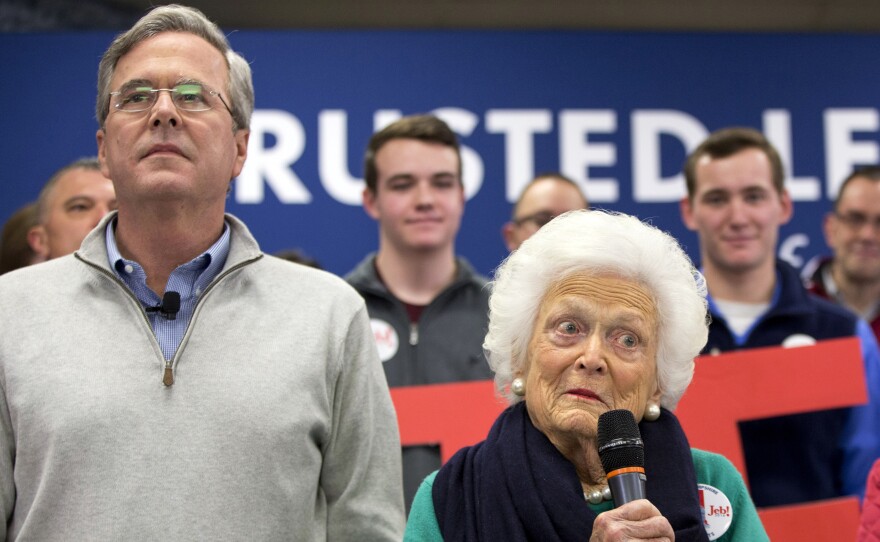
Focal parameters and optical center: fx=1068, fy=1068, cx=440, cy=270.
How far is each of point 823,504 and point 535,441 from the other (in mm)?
1376

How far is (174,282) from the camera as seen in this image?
230 cm

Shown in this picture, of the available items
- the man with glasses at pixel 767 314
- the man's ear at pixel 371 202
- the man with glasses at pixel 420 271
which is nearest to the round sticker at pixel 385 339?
the man with glasses at pixel 420 271

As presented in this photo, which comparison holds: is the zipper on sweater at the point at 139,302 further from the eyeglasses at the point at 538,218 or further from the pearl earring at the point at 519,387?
the eyeglasses at the point at 538,218

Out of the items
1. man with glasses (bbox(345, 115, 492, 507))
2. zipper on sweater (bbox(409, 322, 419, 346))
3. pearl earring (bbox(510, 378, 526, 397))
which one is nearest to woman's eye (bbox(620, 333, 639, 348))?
pearl earring (bbox(510, 378, 526, 397))

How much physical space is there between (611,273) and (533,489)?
19.2 inches

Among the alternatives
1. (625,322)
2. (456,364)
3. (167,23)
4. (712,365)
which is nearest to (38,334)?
(167,23)

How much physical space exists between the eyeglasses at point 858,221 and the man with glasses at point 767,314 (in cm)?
86

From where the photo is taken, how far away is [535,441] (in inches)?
85.9

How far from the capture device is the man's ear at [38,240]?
3.86 metres

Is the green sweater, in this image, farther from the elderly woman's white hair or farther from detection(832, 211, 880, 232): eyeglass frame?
detection(832, 211, 880, 232): eyeglass frame

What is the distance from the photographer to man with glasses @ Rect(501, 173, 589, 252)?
14.3 feet

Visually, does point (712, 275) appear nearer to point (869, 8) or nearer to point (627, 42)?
point (627, 42)

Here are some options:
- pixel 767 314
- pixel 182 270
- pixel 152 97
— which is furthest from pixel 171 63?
pixel 767 314

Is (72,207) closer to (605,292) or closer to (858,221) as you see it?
(605,292)
